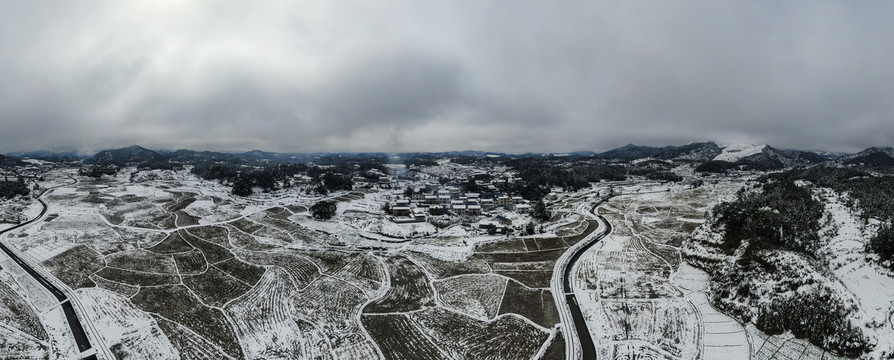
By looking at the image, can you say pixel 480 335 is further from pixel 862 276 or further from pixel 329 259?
pixel 862 276

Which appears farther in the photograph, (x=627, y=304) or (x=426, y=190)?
(x=426, y=190)

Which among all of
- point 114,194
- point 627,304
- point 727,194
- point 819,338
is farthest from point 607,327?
point 114,194

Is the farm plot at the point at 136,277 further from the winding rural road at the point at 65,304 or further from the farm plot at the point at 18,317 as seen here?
the farm plot at the point at 18,317

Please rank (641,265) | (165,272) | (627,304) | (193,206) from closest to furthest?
(627,304)
(165,272)
(641,265)
(193,206)

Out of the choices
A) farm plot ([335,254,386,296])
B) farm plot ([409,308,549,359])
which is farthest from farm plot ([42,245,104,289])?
farm plot ([409,308,549,359])

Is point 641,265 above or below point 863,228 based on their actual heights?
below

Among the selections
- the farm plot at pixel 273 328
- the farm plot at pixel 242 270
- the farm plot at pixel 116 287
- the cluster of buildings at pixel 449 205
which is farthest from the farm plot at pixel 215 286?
the cluster of buildings at pixel 449 205

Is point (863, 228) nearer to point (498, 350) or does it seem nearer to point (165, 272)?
point (498, 350)

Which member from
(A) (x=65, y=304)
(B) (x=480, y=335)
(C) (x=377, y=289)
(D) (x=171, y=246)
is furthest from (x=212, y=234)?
(B) (x=480, y=335)
